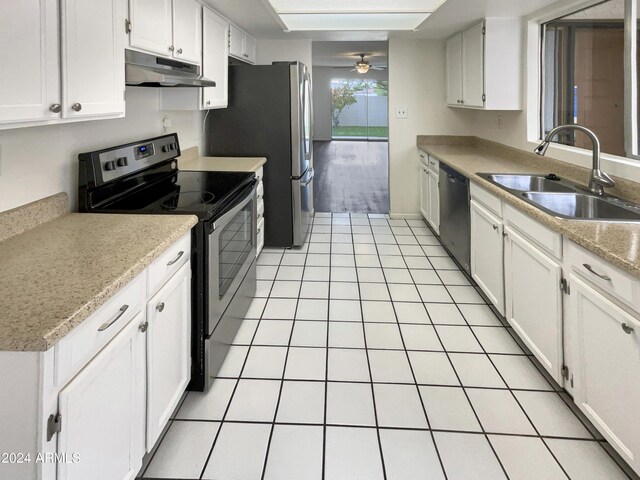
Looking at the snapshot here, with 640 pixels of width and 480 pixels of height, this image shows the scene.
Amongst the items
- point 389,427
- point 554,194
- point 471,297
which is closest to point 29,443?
point 389,427

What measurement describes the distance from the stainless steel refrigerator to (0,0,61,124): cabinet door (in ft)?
8.95

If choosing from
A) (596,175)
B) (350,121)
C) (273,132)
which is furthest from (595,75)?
(350,121)

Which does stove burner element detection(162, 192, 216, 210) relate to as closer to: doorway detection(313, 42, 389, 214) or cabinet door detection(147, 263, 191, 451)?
cabinet door detection(147, 263, 191, 451)

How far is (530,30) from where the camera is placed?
381cm

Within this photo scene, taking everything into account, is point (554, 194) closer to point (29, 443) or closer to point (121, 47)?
point (121, 47)

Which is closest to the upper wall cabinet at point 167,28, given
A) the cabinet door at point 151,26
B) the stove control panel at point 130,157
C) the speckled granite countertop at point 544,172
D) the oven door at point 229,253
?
the cabinet door at point 151,26

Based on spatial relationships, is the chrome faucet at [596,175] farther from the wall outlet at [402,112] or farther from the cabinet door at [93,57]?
the wall outlet at [402,112]

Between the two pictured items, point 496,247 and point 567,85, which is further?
point 567,85

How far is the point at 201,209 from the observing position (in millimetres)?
2062

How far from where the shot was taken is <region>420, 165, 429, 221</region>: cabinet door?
16.6 ft

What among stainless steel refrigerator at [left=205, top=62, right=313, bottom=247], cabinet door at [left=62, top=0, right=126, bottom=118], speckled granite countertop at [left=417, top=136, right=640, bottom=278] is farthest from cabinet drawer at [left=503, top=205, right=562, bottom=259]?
stainless steel refrigerator at [left=205, top=62, right=313, bottom=247]

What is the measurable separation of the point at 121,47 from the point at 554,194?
2281 mm

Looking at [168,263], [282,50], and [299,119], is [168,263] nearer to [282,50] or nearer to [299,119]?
[299,119]

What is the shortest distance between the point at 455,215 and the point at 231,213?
207cm
